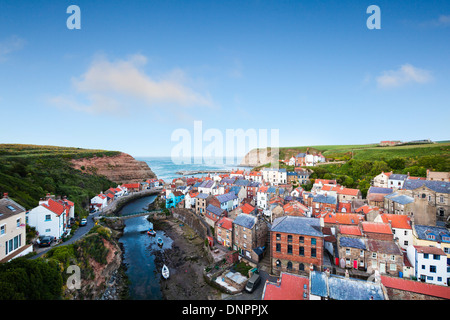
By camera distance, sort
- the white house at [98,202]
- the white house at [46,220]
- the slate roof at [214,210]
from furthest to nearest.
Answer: the white house at [98,202]
the slate roof at [214,210]
the white house at [46,220]

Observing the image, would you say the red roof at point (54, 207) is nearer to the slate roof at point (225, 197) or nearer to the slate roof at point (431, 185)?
the slate roof at point (225, 197)

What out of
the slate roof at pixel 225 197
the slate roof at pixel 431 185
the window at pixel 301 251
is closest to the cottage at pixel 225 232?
the slate roof at pixel 225 197

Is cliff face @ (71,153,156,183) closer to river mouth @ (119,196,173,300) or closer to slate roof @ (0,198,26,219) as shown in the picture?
river mouth @ (119,196,173,300)

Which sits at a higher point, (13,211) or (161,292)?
(13,211)

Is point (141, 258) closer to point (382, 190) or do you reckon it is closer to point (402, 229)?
point (402, 229)

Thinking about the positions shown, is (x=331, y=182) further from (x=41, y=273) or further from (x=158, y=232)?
(x=41, y=273)
